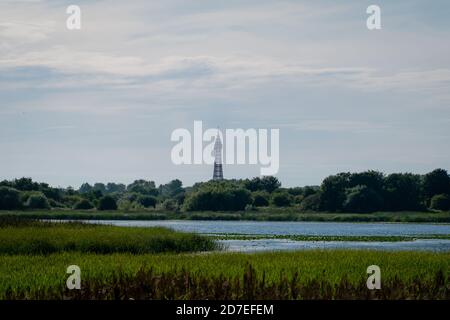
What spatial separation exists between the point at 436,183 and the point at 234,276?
114m

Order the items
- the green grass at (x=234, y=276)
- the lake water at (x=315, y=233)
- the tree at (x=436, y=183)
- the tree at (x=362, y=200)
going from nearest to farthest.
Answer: the green grass at (x=234, y=276), the lake water at (x=315, y=233), the tree at (x=362, y=200), the tree at (x=436, y=183)

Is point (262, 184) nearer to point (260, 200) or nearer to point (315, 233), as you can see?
point (260, 200)

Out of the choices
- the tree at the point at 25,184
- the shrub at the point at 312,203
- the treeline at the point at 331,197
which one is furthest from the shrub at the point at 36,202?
the shrub at the point at 312,203

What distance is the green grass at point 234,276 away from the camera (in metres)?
23.7

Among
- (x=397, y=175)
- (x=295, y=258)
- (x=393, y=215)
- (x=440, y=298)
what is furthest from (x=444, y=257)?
(x=397, y=175)

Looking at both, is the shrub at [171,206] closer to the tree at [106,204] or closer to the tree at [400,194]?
the tree at [106,204]

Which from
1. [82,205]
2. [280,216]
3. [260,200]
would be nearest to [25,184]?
[82,205]

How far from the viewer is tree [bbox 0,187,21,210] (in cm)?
11644

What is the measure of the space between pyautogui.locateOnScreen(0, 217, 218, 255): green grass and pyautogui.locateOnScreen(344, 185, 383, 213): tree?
75020 mm

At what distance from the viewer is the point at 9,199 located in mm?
117062

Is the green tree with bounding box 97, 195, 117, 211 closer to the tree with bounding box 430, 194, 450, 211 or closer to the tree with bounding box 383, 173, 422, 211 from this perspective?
the tree with bounding box 383, 173, 422, 211

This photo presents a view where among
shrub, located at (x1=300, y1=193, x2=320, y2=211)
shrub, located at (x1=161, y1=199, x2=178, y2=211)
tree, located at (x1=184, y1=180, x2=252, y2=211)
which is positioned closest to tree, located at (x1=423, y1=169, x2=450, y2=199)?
shrub, located at (x1=300, y1=193, x2=320, y2=211)

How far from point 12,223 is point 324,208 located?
83335mm

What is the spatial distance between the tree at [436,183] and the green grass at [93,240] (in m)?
91.6
